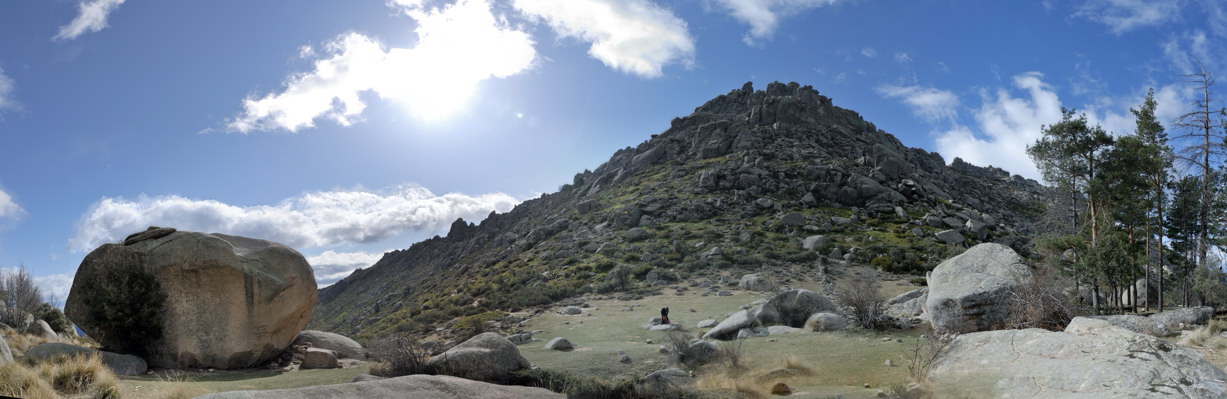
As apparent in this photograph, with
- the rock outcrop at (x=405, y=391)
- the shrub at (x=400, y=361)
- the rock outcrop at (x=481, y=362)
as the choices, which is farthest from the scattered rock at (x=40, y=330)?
the rock outcrop at (x=405, y=391)

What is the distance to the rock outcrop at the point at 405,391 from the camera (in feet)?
25.0

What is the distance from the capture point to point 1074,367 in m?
8.81

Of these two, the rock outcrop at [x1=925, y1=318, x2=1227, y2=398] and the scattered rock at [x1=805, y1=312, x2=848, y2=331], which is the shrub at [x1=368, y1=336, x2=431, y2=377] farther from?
the scattered rock at [x1=805, y1=312, x2=848, y2=331]

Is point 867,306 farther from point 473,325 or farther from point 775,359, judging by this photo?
point 473,325

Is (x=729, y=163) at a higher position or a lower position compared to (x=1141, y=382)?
higher

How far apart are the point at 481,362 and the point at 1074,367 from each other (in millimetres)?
10660

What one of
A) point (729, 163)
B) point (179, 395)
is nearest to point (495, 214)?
point (729, 163)

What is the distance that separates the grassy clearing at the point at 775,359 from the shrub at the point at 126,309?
1095 centimetres

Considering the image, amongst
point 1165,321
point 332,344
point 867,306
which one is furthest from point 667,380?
point 332,344

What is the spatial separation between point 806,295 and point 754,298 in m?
10.3

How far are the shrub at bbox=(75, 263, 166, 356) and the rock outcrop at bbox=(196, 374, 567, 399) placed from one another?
1246 cm

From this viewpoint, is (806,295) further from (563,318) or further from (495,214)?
(495,214)

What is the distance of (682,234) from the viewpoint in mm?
53688

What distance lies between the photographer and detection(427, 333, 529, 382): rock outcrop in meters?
13.0
